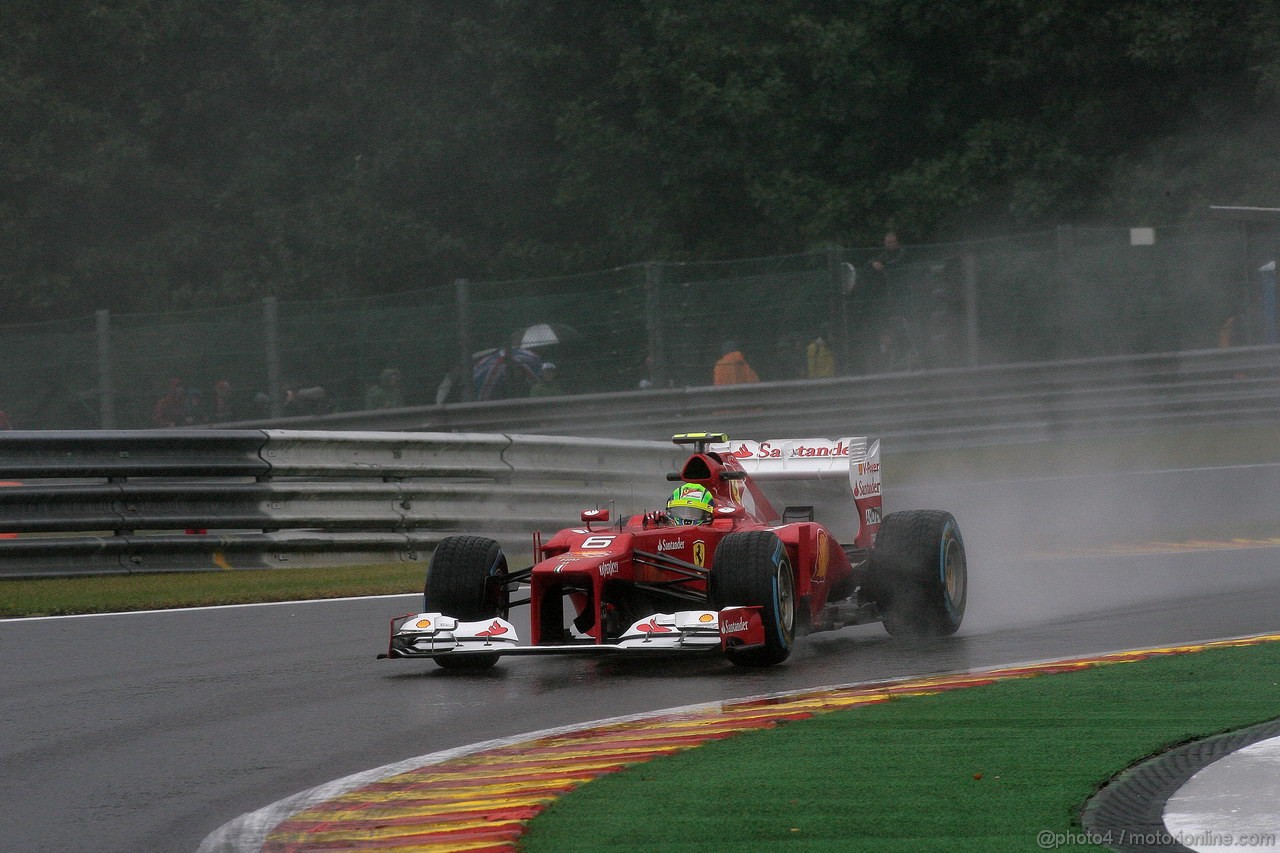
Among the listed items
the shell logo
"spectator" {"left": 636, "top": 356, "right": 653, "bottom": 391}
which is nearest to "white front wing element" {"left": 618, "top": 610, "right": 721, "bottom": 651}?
the shell logo

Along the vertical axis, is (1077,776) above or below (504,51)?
below

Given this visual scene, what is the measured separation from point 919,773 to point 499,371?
1329 cm

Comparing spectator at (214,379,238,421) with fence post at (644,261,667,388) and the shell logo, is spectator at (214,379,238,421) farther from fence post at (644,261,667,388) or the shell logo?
the shell logo

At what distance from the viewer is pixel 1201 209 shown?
25156 millimetres

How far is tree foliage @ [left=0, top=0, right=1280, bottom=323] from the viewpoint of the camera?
1086 inches

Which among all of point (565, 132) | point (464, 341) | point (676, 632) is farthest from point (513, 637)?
point (565, 132)

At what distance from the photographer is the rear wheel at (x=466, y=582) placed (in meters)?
9.35

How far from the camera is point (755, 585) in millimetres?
8602

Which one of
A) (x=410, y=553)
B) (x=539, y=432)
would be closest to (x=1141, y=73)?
(x=539, y=432)

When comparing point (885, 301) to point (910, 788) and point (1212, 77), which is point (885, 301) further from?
point (910, 788)

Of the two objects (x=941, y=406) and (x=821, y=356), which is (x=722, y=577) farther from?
(x=941, y=406)

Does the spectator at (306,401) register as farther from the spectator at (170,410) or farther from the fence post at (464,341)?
the fence post at (464,341)

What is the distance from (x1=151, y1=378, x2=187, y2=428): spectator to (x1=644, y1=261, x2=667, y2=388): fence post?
501 cm

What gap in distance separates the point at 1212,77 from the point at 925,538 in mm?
19704
